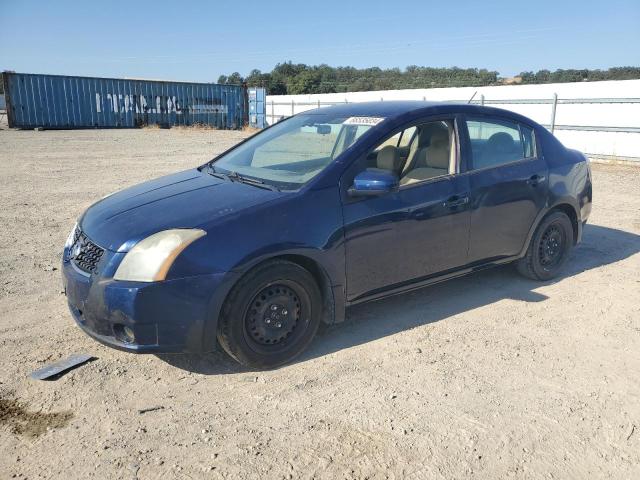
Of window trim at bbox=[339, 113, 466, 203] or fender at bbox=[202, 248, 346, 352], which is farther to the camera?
window trim at bbox=[339, 113, 466, 203]

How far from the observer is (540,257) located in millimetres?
5062

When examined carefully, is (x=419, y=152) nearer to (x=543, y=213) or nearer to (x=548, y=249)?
(x=543, y=213)

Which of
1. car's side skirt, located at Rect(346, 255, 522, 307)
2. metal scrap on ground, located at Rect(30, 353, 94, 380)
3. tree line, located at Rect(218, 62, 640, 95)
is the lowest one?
metal scrap on ground, located at Rect(30, 353, 94, 380)

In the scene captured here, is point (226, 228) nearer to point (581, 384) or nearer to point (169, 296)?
point (169, 296)

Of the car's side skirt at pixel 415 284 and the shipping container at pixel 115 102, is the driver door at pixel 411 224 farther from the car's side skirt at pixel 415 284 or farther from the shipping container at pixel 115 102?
the shipping container at pixel 115 102

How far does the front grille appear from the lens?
10.6 feet

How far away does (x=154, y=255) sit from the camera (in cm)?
305

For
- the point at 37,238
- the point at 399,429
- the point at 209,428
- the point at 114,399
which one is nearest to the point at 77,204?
the point at 37,238

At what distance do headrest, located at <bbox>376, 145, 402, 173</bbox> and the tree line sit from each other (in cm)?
4346

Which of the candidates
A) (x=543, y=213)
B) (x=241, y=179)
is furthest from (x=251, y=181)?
(x=543, y=213)

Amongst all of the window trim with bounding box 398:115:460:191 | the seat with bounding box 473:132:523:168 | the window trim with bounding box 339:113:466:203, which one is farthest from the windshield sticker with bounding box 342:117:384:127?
the seat with bounding box 473:132:523:168

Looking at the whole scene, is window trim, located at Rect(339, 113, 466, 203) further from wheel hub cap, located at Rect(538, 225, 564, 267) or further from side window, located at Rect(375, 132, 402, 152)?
wheel hub cap, located at Rect(538, 225, 564, 267)

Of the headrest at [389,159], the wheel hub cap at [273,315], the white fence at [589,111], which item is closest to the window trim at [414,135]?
the headrest at [389,159]

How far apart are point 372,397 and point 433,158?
206 cm
